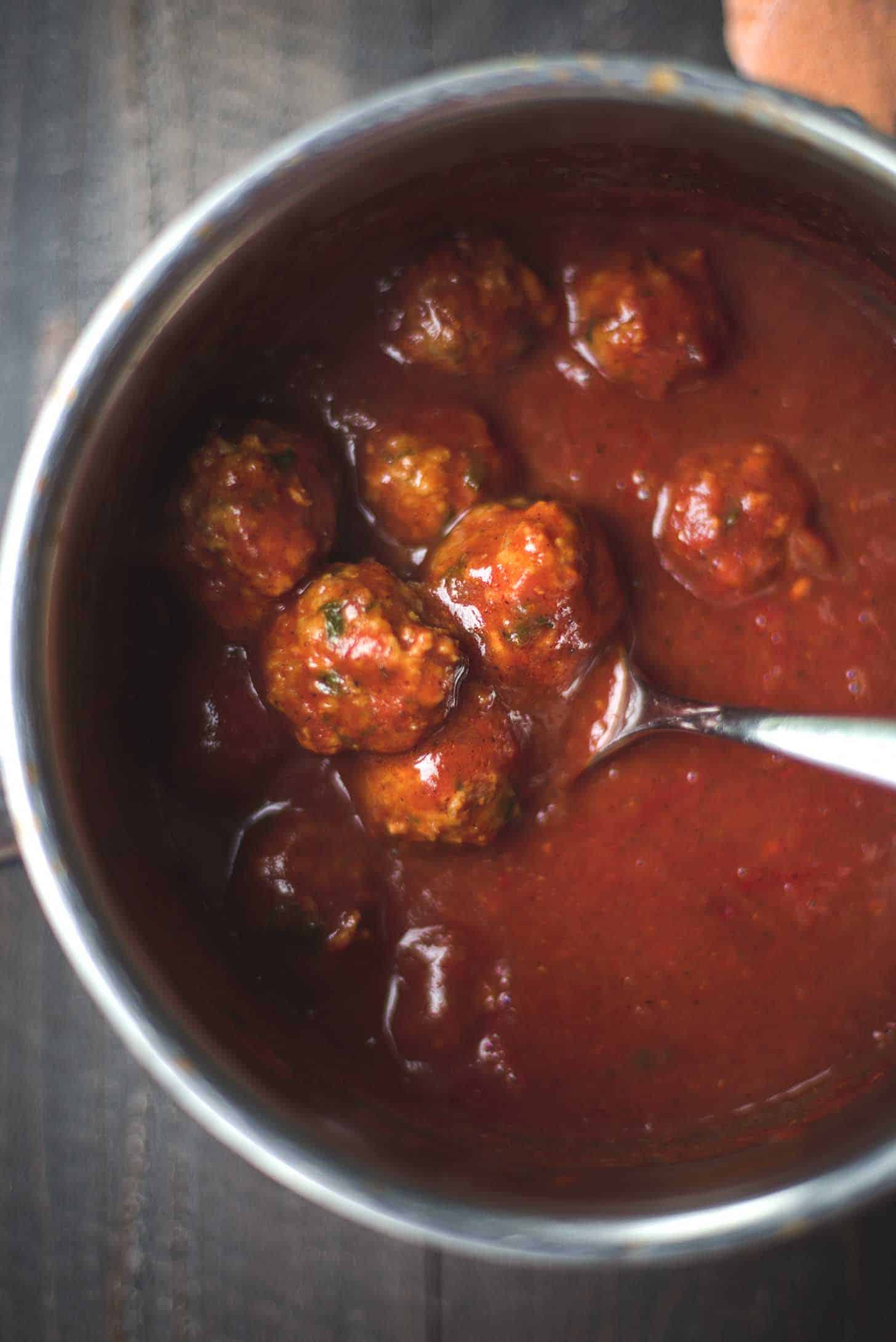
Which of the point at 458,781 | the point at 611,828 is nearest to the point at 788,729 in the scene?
the point at 611,828

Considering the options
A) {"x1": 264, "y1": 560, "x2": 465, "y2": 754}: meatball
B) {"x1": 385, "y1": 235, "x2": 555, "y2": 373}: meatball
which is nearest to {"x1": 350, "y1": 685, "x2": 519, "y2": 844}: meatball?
{"x1": 264, "y1": 560, "x2": 465, "y2": 754}: meatball

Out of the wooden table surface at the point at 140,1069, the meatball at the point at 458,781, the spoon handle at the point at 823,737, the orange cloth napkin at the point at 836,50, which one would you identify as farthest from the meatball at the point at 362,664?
the orange cloth napkin at the point at 836,50

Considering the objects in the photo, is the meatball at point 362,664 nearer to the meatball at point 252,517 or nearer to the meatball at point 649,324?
the meatball at point 252,517

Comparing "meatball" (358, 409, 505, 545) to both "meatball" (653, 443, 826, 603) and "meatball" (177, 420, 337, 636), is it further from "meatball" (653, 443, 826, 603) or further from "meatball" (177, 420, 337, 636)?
"meatball" (653, 443, 826, 603)

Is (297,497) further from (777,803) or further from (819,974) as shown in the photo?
(819,974)

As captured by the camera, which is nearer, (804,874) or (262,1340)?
(804,874)

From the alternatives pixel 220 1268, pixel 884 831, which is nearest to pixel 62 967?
pixel 220 1268
